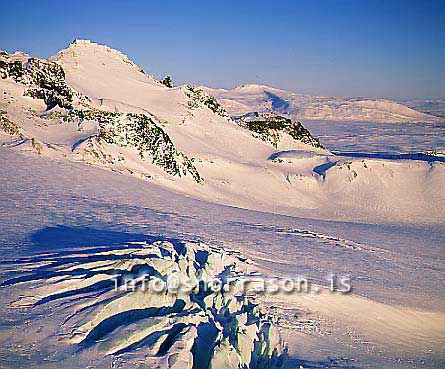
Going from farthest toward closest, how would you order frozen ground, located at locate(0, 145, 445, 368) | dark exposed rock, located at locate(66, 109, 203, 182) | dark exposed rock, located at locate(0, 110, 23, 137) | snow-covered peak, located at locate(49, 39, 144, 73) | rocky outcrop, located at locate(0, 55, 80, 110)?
snow-covered peak, located at locate(49, 39, 144, 73)
rocky outcrop, located at locate(0, 55, 80, 110)
dark exposed rock, located at locate(66, 109, 203, 182)
dark exposed rock, located at locate(0, 110, 23, 137)
frozen ground, located at locate(0, 145, 445, 368)

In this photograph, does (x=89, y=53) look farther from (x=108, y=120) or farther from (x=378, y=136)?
(x=378, y=136)

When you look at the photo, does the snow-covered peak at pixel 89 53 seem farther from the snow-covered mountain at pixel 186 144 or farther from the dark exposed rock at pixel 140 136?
the dark exposed rock at pixel 140 136

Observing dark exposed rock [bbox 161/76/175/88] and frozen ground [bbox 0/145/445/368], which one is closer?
frozen ground [bbox 0/145/445/368]

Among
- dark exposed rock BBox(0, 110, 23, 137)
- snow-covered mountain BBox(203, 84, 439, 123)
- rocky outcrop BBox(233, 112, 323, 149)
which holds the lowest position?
dark exposed rock BBox(0, 110, 23, 137)

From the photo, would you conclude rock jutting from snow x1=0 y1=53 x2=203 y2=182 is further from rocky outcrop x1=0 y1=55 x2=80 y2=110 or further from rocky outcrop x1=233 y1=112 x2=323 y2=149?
rocky outcrop x1=233 y1=112 x2=323 y2=149

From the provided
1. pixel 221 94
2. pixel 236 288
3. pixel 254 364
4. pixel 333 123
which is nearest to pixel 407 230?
pixel 236 288

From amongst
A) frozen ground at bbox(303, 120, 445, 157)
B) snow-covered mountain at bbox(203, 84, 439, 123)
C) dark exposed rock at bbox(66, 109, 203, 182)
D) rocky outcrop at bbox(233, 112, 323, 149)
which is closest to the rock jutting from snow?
dark exposed rock at bbox(66, 109, 203, 182)

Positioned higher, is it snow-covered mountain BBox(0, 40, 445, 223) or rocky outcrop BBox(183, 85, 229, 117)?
rocky outcrop BBox(183, 85, 229, 117)

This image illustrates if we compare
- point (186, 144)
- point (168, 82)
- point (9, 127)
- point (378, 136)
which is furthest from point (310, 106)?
point (9, 127)
